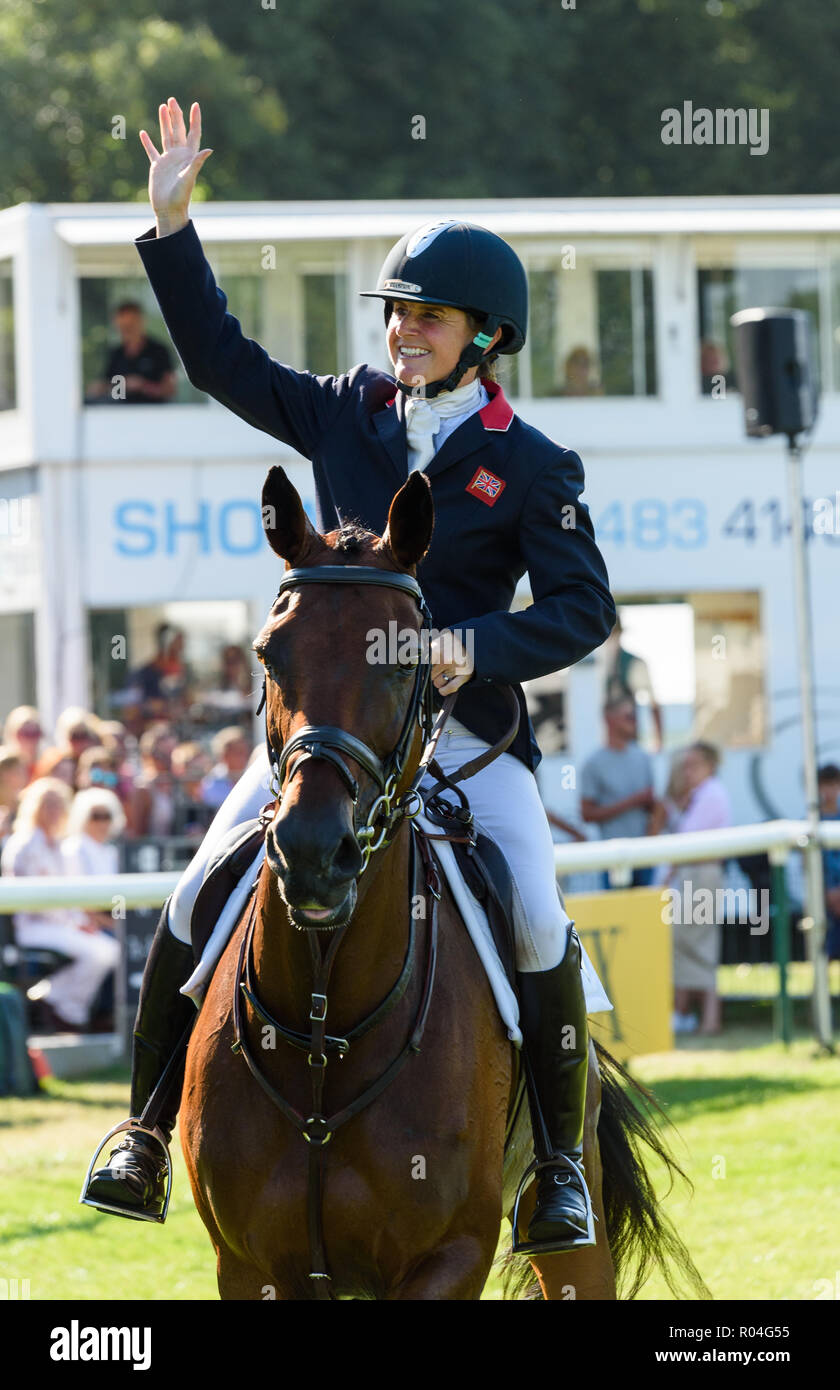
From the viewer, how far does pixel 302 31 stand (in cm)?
3297

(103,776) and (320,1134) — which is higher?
(103,776)

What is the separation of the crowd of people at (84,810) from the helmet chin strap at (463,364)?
6.54m

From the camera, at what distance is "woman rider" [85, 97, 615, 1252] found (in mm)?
4270

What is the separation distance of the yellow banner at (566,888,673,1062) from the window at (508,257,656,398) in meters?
9.34

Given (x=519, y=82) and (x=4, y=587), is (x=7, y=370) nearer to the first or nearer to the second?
(x=4, y=587)

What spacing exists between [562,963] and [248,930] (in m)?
0.77

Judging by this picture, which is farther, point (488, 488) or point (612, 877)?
point (612, 877)

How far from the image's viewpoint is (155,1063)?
14.6 feet

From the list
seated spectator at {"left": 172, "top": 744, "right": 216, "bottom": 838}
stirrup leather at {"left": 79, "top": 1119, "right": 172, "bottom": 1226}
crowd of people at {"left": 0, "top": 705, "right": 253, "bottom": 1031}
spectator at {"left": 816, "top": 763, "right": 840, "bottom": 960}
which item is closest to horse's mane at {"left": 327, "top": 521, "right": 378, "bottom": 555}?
stirrup leather at {"left": 79, "top": 1119, "right": 172, "bottom": 1226}

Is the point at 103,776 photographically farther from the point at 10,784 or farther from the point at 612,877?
the point at 612,877

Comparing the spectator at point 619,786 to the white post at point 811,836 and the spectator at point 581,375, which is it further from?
the spectator at point 581,375

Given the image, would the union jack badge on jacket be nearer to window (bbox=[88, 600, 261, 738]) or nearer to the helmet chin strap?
the helmet chin strap

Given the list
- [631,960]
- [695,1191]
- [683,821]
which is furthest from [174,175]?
[683,821]

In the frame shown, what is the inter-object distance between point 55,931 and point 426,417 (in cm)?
735
